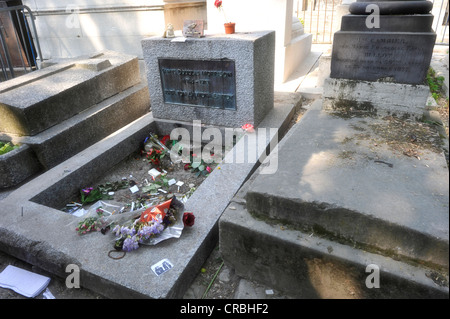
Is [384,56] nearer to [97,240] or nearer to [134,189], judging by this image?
[134,189]

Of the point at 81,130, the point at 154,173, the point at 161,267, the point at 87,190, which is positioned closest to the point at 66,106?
the point at 81,130

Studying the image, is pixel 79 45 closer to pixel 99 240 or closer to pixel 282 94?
pixel 282 94

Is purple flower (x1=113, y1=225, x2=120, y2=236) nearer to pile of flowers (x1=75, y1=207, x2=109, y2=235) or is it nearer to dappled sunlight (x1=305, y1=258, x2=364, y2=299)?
pile of flowers (x1=75, y1=207, x2=109, y2=235)

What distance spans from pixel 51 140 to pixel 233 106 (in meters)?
2.28

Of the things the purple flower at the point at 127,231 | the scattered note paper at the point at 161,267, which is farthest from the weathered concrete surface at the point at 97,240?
the purple flower at the point at 127,231

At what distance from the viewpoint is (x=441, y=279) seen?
186cm

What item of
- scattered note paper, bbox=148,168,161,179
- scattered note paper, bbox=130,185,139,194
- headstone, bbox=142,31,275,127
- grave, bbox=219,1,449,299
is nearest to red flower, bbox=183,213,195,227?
grave, bbox=219,1,449,299

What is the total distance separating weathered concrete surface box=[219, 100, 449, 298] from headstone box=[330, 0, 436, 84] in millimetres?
1160

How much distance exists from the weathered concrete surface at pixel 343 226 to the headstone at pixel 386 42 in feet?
3.81

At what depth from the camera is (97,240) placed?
255 centimetres

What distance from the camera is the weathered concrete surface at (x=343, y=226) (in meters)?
1.93

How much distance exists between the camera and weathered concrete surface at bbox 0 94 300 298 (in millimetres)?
2240

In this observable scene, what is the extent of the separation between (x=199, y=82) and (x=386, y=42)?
2.22m
